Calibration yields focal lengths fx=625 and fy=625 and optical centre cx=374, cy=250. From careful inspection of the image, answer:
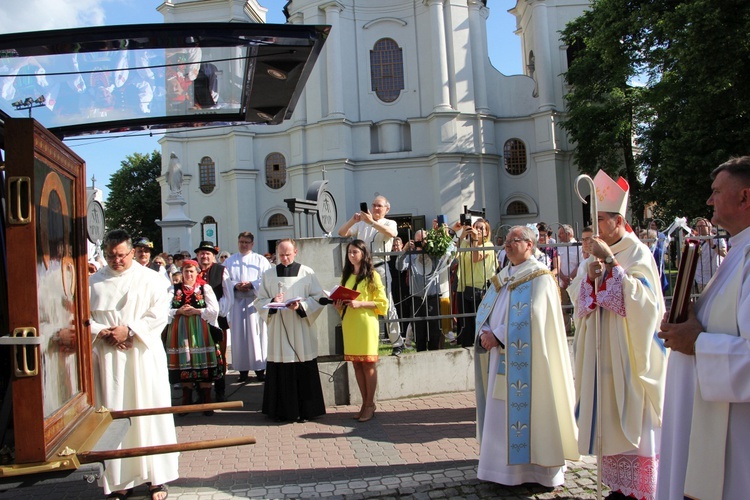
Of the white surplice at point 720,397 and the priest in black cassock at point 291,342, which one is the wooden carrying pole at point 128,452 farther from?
the priest in black cassock at point 291,342

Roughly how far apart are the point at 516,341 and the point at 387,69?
97.0ft

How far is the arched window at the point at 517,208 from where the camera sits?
107 feet

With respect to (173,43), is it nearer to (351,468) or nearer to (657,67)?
(351,468)

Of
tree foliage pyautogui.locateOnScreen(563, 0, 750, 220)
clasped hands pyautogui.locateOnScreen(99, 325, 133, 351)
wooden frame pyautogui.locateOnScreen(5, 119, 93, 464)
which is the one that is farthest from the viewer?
tree foliage pyautogui.locateOnScreen(563, 0, 750, 220)

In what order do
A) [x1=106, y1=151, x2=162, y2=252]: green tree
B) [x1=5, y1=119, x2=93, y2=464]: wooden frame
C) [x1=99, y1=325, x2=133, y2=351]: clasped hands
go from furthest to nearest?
[x1=106, y1=151, x2=162, y2=252]: green tree → [x1=99, y1=325, x2=133, y2=351]: clasped hands → [x1=5, y1=119, x2=93, y2=464]: wooden frame

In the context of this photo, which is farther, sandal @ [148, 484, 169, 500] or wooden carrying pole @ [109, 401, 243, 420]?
sandal @ [148, 484, 169, 500]

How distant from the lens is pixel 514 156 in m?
33.0

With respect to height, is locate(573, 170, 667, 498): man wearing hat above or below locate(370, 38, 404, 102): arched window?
below

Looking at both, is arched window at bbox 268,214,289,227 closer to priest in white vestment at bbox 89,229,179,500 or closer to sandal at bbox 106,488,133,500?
priest in white vestment at bbox 89,229,179,500

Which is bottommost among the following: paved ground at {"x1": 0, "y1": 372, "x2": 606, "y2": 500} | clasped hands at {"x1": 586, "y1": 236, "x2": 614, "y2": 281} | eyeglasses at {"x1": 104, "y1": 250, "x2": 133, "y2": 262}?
paved ground at {"x1": 0, "y1": 372, "x2": 606, "y2": 500}

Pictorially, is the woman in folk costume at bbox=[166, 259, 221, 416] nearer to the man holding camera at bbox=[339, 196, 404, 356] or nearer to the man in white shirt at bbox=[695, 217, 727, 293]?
the man holding camera at bbox=[339, 196, 404, 356]

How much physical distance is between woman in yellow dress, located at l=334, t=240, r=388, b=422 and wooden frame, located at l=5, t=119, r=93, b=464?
3.89m

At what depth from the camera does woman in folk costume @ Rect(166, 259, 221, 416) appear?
24.2ft

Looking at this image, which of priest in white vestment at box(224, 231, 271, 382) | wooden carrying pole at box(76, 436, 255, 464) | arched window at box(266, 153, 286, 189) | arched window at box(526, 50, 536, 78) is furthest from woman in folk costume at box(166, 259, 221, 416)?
arched window at box(526, 50, 536, 78)
